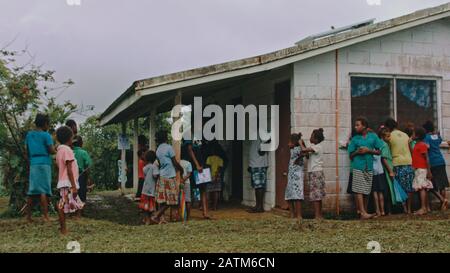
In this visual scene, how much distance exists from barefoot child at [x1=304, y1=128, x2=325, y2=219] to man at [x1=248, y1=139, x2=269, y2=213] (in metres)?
1.49

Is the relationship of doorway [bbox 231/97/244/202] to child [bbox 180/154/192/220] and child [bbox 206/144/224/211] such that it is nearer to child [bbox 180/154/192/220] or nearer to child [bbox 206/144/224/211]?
child [bbox 206/144/224/211]

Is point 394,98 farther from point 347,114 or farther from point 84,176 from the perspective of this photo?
point 84,176

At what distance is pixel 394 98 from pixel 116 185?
13.5 meters

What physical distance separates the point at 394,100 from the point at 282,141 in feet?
7.01

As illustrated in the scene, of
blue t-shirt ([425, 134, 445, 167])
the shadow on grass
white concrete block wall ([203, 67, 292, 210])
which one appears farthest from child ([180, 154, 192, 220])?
blue t-shirt ([425, 134, 445, 167])

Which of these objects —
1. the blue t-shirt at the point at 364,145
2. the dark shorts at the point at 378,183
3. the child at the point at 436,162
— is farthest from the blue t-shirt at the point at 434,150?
the blue t-shirt at the point at 364,145

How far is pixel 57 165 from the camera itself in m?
7.69

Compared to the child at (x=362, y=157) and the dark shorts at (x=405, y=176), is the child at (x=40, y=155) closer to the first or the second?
the child at (x=362, y=157)

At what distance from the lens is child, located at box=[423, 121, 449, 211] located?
9.98 metres

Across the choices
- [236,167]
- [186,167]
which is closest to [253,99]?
[236,167]

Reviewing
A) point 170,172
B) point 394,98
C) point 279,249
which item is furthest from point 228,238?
point 394,98

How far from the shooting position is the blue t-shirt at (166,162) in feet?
29.4

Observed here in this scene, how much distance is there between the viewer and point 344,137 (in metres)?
9.96
